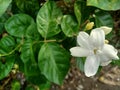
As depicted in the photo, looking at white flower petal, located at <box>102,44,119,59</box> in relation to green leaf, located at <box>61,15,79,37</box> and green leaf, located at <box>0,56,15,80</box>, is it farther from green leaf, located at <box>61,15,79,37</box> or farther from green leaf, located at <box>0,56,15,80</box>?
green leaf, located at <box>0,56,15,80</box>

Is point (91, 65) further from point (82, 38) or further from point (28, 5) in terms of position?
point (28, 5)

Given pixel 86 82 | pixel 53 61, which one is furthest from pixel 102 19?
pixel 86 82

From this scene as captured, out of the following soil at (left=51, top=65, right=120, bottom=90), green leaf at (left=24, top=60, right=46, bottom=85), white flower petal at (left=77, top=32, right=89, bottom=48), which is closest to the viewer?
white flower petal at (left=77, top=32, right=89, bottom=48)

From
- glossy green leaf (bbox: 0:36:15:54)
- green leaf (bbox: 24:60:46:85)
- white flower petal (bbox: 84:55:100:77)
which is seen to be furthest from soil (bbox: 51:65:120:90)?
white flower petal (bbox: 84:55:100:77)

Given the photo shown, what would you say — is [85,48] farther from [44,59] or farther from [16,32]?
[16,32]

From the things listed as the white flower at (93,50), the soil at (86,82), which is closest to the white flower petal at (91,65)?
the white flower at (93,50)

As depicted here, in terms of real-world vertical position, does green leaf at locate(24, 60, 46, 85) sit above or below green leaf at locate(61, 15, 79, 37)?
below

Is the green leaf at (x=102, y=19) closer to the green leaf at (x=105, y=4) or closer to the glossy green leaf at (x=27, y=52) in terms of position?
the green leaf at (x=105, y=4)
